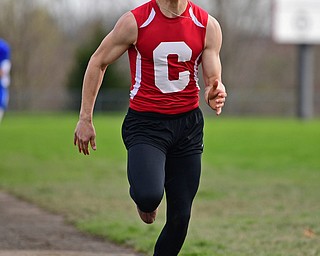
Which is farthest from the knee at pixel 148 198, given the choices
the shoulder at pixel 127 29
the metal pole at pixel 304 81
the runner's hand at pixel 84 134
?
the metal pole at pixel 304 81

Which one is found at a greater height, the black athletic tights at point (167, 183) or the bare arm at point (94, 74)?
the bare arm at point (94, 74)

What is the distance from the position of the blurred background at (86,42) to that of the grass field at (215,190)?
32116mm

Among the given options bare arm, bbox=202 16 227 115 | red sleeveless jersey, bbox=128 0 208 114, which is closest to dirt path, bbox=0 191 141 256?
red sleeveless jersey, bbox=128 0 208 114

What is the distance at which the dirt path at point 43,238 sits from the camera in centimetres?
775

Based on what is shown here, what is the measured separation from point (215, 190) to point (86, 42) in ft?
142

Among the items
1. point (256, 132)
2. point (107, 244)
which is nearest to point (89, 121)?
point (107, 244)

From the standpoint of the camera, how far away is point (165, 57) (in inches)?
226

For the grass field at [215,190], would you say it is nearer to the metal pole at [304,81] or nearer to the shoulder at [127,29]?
the shoulder at [127,29]

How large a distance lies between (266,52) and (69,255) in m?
57.2

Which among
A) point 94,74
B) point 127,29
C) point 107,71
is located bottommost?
point 107,71

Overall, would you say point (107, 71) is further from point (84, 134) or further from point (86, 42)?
point (84, 134)

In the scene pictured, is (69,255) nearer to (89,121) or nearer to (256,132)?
(89,121)

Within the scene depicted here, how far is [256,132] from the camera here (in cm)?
2716

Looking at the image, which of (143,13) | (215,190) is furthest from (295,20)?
(143,13)
